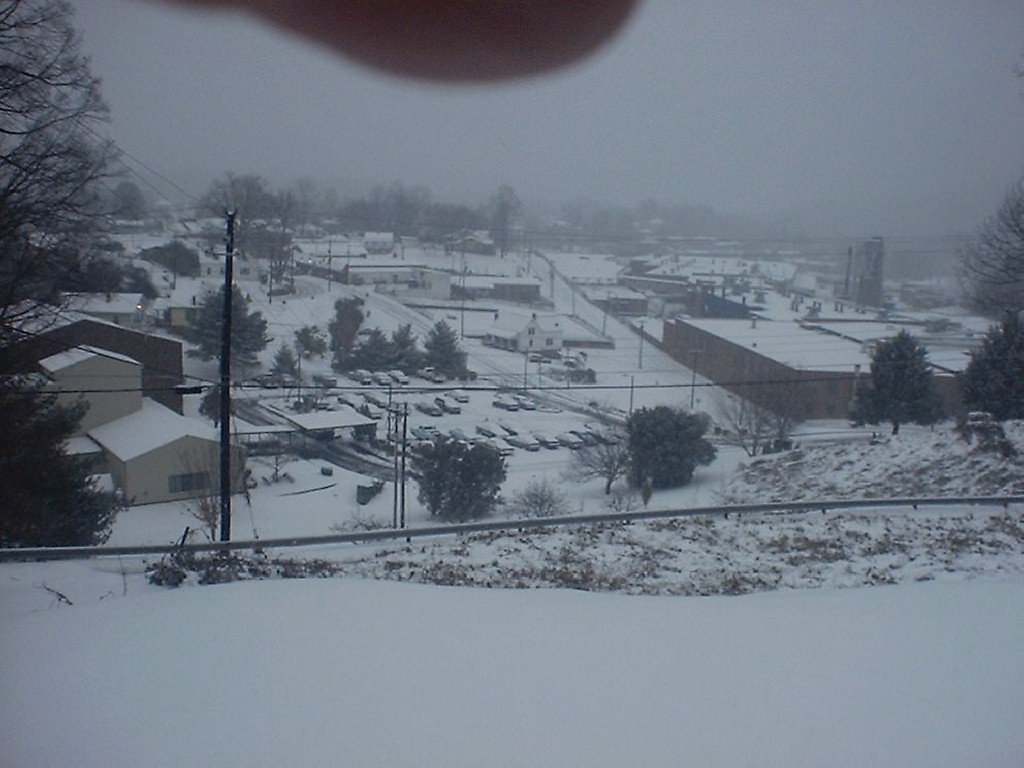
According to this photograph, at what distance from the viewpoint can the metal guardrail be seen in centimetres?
448

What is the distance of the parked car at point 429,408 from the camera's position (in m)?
6.29

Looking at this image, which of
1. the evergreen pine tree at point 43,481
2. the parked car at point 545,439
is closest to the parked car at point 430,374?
the parked car at point 545,439

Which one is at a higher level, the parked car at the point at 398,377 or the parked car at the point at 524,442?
the parked car at the point at 398,377

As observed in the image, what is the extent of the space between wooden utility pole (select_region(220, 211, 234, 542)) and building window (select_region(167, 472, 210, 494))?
0.71 metres

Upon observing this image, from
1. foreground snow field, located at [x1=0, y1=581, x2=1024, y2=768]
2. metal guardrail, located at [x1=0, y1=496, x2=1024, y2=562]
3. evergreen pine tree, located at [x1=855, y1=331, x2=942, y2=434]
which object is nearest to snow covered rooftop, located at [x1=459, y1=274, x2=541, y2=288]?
metal guardrail, located at [x1=0, y1=496, x2=1024, y2=562]

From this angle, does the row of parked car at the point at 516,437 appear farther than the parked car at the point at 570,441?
No

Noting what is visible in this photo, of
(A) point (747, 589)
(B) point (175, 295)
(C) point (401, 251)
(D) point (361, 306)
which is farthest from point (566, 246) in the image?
(A) point (747, 589)

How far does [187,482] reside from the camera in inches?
239

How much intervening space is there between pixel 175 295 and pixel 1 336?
179cm

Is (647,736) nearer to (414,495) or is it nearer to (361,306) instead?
(414,495)

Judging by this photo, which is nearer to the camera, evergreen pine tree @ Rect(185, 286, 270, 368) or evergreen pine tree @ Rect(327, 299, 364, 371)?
evergreen pine tree @ Rect(185, 286, 270, 368)

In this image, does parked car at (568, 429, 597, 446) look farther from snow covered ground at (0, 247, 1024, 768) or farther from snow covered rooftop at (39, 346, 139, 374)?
snow covered rooftop at (39, 346, 139, 374)

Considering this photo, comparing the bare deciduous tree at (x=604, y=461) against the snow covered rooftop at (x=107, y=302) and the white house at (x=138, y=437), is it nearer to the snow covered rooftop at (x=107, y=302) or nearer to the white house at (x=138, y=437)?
the white house at (x=138, y=437)

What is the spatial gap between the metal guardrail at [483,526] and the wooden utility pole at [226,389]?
66cm
